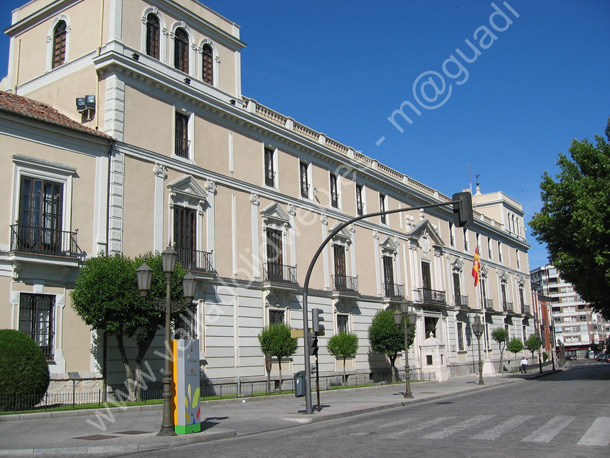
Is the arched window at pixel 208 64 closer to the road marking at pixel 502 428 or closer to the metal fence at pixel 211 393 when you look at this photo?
the metal fence at pixel 211 393

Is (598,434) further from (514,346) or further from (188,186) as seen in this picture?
(514,346)

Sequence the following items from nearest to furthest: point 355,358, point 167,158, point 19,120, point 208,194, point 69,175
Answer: point 19,120
point 69,175
point 167,158
point 208,194
point 355,358

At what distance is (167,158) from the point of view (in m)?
24.7

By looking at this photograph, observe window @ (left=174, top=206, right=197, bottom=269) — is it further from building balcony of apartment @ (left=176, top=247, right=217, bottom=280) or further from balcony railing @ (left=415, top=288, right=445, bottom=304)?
balcony railing @ (left=415, top=288, right=445, bottom=304)

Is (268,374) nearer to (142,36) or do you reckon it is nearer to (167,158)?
(167,158)

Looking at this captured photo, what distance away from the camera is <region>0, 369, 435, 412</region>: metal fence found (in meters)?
16.4

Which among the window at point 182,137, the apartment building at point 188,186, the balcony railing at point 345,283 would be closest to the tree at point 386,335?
the apartment building at point 188,186

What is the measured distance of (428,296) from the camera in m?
42.8

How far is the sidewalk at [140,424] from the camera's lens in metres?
11.9

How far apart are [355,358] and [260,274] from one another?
904 cm

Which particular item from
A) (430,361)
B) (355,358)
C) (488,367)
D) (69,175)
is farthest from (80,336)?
(488,367)

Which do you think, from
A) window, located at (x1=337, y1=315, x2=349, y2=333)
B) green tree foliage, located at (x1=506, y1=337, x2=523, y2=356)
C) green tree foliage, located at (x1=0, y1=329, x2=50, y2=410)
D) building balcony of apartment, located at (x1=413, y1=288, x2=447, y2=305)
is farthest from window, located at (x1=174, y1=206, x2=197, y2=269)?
green tree foliage, located at (x1=506, y1=337, x2=523, y2=356)

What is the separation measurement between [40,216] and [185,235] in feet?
20.7

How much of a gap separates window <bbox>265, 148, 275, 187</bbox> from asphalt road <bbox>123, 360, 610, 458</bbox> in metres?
14.9
